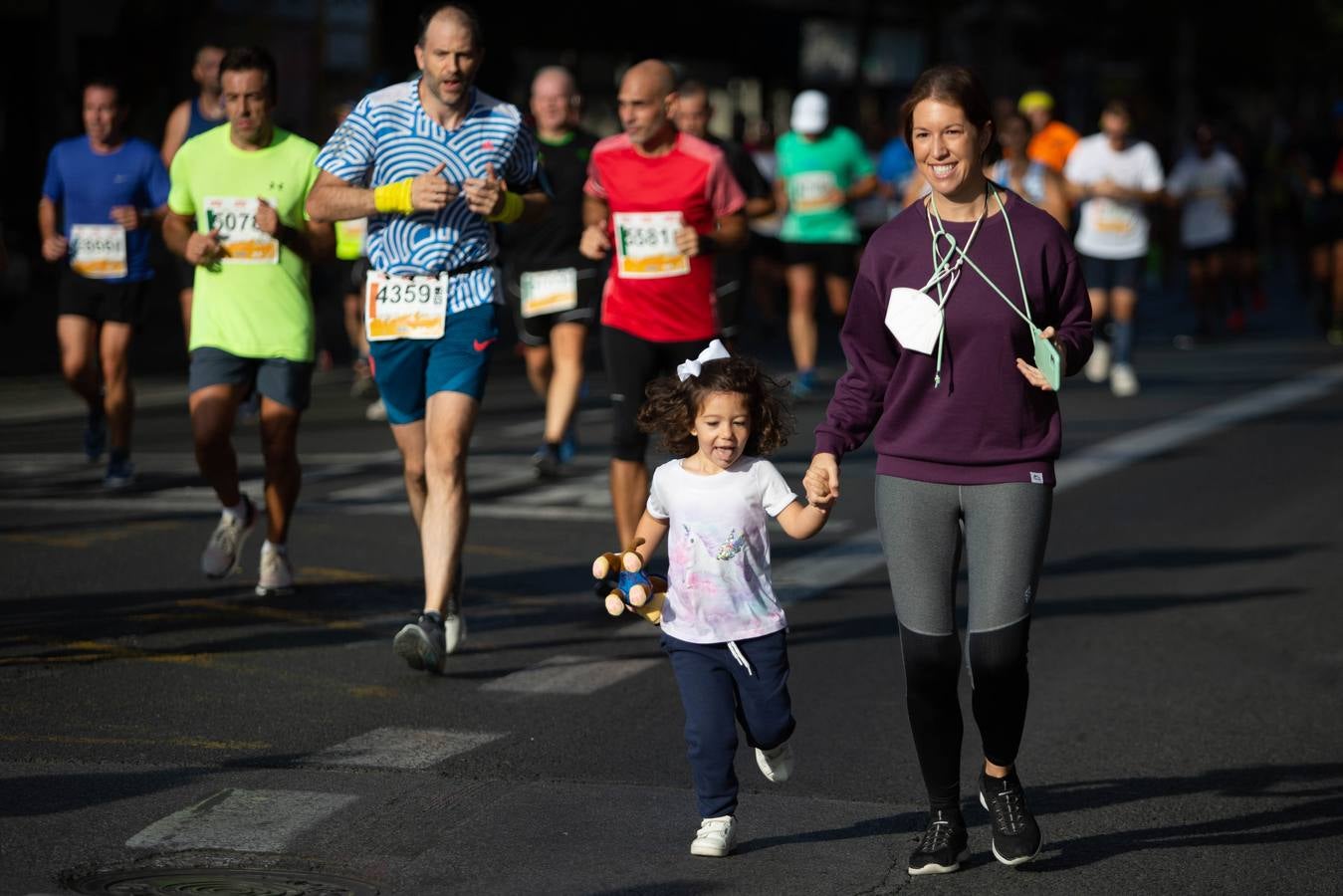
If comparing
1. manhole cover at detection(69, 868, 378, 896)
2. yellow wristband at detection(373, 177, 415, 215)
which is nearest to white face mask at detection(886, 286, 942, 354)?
manhole cover at detection(69, 868, 378, 896)

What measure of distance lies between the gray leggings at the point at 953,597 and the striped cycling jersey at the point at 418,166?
2.68 meters

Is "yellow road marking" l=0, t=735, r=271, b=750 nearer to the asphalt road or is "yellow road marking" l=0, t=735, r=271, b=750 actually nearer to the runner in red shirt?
the asphalt road

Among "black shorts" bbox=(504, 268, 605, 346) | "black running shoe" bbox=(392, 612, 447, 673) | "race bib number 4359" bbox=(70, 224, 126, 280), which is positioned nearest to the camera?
"black running shoe" bbox=(392, 612, 447, 673)

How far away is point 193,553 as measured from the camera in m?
9.62

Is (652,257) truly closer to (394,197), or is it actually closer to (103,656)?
(394,197)

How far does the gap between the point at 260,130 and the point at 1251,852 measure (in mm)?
4718

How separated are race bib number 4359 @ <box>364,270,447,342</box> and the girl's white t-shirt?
2.28m

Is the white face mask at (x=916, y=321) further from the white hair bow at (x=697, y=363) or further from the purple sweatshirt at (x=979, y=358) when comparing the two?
the white hair bow at (x=697, y=363)

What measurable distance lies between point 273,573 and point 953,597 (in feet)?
13.1

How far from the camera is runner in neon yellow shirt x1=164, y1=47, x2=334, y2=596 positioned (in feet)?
28.2

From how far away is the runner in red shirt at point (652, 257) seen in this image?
8.82 m

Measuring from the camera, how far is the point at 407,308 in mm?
7660

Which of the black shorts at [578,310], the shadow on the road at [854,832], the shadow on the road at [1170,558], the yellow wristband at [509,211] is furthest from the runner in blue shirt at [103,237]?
the shadow on the road at [854,832]

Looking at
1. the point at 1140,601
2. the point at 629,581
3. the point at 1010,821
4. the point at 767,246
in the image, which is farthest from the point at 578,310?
the point at 767,246
